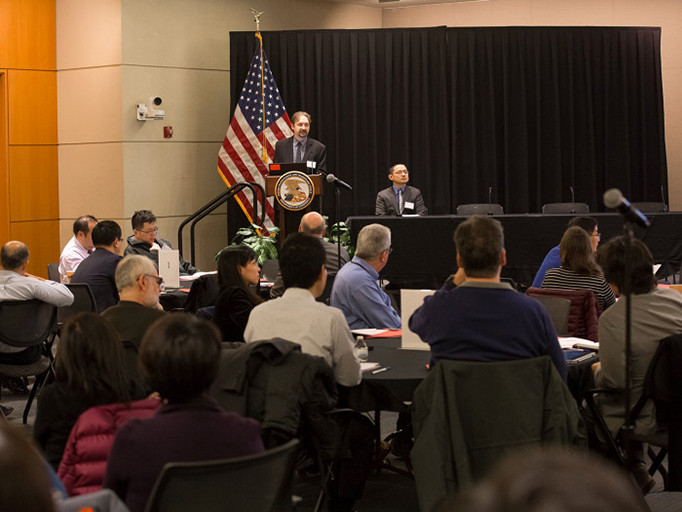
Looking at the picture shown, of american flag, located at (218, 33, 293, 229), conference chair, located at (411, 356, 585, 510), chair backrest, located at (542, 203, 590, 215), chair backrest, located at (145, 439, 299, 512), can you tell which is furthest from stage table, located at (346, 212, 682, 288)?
chair backrest, located at (145, 439, 299, 512)

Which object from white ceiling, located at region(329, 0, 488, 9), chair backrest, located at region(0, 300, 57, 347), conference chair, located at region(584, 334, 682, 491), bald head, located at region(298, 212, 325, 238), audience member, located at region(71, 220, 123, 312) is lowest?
conference chair, located at region(584, 334, 682, 491)

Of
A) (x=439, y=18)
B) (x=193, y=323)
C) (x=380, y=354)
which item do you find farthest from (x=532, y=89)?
(x=193, y=323)

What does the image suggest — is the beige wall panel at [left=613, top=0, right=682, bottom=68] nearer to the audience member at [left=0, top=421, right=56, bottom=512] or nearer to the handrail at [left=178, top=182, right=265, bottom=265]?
the handrail at [left=178, top=182, right=265, bottom=265]

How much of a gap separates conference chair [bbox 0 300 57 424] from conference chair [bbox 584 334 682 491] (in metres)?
3.30

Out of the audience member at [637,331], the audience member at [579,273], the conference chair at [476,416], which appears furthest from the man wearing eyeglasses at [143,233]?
the conference chair at [476,416]

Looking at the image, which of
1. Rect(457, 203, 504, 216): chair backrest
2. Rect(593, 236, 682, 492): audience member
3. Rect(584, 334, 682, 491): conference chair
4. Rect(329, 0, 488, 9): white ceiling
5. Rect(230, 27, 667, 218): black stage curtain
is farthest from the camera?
Rect(329, 0, 488, 9): white ceiling

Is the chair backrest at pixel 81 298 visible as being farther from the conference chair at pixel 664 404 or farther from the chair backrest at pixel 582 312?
the conference chair at pixel 664 404

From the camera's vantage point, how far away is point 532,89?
12.2 meters

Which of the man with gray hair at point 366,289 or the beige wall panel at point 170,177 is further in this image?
the beige wall panel at point 170,177

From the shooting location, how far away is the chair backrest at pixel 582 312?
4.72 metres

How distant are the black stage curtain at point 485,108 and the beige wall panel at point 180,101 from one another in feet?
2.77

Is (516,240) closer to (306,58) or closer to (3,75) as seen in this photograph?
(306,58)

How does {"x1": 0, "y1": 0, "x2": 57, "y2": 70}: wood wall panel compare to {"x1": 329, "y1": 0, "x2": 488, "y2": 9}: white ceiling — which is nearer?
{"x1": 0, "y1": 0, "x2": 57, "y2": 70}: wood wall panel

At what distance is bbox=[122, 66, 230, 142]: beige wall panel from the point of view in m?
10.7
